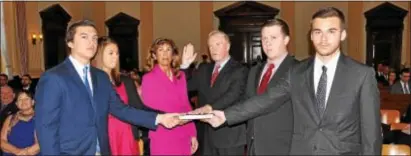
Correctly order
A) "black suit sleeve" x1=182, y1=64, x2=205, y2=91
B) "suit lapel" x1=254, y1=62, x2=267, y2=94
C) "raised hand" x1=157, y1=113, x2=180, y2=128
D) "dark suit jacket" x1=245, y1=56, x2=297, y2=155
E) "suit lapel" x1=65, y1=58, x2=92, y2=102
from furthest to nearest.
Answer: "black suit sleeve" x1=182, y1=64, x2=205, y2=91 < "raised hand" x1=157, y1=113, x2=180, y2=128 < "suit lapel" x1=254, y1=62, x2=267, y2=94 < "dark suit jacket" x1=245, y1=56, x2=297, y2=155 < "suit lapel" x1=65, y1=58, x2=92, y2=102

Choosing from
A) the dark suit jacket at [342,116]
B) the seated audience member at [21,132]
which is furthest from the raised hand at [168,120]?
the seated audience member at [21,132]

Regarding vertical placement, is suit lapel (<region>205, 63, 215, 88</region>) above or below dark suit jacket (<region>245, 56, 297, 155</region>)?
A: above

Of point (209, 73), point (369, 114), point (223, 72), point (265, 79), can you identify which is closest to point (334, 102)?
point (369, 114)

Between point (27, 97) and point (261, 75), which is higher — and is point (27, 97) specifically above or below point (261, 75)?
below

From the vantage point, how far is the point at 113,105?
343 centimetres

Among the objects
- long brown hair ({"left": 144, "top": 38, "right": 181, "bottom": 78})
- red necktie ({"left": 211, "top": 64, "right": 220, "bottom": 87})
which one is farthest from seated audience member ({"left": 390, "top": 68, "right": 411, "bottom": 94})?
long brown hair ({"left": 144, "top": 38, "right": 181, "bottom": 78})

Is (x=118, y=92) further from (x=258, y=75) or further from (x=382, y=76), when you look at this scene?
(x=382, y=76)

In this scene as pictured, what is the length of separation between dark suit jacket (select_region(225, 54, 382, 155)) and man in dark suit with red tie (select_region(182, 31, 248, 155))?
1.19 meters

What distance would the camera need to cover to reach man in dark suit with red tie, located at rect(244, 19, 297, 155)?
3137 millimetres

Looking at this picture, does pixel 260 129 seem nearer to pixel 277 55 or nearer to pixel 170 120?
pixel 277 55

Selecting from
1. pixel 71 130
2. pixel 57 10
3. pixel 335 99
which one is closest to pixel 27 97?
pixel 71 130

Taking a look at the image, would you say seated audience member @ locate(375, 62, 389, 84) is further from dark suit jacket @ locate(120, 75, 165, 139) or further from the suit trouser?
dark suit jacket @ locate(120, 75, 165, 139)

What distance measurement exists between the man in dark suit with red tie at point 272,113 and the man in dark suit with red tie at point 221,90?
0.57 metres

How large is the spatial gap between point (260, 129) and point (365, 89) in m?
0.84
